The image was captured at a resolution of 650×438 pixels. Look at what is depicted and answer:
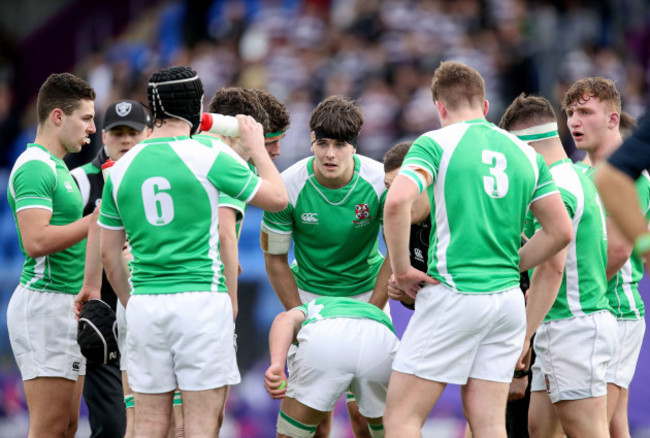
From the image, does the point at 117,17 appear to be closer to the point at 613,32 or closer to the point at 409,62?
the point at 409,62

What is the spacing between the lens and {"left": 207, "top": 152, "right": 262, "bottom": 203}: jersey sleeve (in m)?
4.59

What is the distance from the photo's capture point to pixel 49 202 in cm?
579

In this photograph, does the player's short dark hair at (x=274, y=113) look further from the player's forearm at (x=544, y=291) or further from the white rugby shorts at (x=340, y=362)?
the player's forearm at (x=544, y=291)

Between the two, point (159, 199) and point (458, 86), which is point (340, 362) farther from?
Result: point (458, 86)

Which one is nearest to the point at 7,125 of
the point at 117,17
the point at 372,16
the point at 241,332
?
the point at 117,17

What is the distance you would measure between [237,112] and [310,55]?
30.9ft

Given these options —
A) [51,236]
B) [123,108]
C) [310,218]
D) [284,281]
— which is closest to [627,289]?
[310,218]

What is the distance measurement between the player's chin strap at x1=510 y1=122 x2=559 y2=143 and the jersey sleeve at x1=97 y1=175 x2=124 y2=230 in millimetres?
2629

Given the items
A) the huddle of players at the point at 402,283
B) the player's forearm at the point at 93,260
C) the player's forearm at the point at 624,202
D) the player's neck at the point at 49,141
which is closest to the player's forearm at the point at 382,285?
the huddle of players at the point at 402,283

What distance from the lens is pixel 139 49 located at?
16531 millimetres

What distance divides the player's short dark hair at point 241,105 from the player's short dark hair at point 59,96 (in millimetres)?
1029

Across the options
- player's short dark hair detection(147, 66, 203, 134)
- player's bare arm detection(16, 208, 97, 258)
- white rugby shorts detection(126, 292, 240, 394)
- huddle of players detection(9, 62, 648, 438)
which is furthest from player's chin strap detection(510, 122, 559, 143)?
player's bare arm detection(16, 208, 97, 258)

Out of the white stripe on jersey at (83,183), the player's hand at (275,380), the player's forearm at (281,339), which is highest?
the white stripe on jersey at (83,183)

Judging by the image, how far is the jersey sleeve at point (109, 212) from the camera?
187 inches
